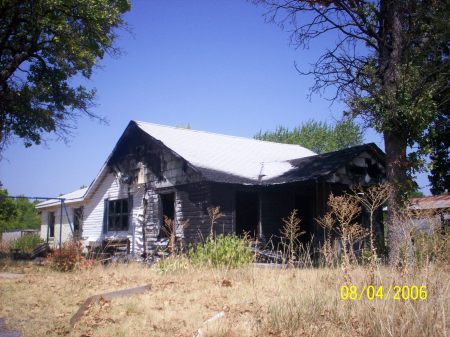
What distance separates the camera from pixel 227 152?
18.5 metres

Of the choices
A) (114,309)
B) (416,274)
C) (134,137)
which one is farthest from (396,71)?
(134,137)

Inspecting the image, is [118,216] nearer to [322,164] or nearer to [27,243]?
[27,243]

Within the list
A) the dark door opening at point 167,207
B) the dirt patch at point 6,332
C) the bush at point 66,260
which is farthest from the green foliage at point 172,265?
the dark door opening at point 167,207

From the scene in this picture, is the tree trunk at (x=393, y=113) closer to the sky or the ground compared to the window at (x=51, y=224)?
closer to the sky

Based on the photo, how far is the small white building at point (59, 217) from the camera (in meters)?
25.6

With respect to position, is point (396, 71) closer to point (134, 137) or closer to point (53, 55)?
point (134, 137)

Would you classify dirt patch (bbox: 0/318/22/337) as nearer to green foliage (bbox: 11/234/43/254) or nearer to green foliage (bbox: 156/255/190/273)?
green foliage (bbox: 156/255/190/273)

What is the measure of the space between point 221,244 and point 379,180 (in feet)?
26.9

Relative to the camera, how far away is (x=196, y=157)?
16.0 meters

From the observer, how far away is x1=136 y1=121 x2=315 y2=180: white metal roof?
15734 millimetres

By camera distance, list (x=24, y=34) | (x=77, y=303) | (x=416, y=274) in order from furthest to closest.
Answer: (x=24, y=34) < (x=77, y=303) < (x=416, y=274)

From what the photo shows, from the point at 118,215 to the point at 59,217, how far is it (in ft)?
34.6

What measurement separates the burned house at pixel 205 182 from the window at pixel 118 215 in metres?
0.05

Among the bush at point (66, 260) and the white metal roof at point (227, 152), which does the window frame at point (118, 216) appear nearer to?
the white metal roof at point (227, 152)
